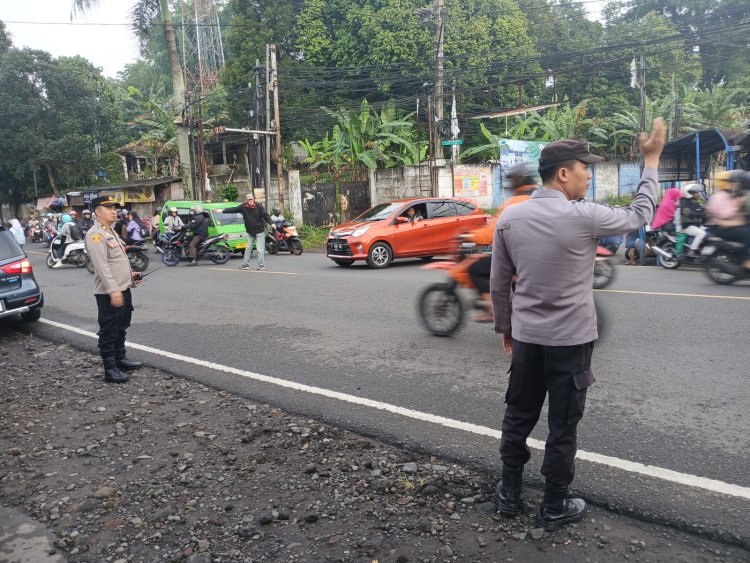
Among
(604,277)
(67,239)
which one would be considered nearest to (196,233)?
(67,239)

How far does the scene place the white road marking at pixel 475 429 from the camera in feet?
10.5

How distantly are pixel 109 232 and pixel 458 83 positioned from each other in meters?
29.3

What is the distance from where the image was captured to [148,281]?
42.8ft

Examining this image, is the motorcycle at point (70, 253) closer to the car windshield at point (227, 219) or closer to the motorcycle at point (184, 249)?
the motorcycle at point (184, 249)

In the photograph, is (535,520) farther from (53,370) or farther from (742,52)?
(742,52)

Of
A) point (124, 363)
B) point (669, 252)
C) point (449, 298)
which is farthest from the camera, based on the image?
point (669, 252)

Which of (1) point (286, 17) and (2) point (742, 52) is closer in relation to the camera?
(1) point (286, 17)

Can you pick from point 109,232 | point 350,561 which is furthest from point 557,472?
point 109,232

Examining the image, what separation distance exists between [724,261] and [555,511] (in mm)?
8034

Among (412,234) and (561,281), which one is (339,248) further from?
(561,281)

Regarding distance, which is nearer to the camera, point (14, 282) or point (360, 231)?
point (14, 282)

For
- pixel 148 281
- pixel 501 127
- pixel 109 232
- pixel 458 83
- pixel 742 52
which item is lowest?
pixel 148 281

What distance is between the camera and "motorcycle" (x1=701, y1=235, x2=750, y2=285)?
365 inches

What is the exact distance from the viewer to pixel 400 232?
1459 centimetres
